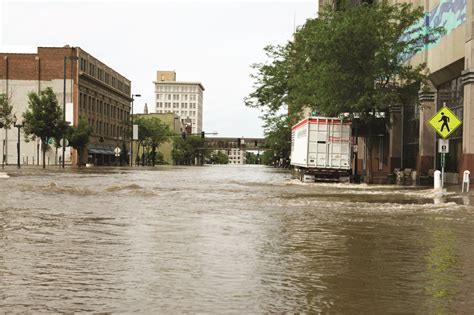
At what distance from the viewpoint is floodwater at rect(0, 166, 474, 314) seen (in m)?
6.66

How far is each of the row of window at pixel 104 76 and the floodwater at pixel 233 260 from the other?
290 feet

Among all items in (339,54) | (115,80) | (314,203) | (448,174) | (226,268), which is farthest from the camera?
(115,80)

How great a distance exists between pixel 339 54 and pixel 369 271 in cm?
2858

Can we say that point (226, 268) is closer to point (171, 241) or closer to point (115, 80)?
point (171, 241)

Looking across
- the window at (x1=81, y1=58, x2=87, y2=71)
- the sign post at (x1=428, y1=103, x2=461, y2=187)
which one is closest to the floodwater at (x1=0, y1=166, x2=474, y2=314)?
the sign post at (x1=428, y1=103, x2=461, y2=187)

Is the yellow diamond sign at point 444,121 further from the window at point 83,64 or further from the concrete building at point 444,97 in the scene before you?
the window at point 83,64

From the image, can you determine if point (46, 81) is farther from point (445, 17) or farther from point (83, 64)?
point (445, 17)

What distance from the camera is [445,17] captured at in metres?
37.6

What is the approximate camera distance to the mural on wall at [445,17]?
114 ft

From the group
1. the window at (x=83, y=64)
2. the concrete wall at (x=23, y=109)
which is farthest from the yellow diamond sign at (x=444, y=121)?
the window at (x=83, y=64)

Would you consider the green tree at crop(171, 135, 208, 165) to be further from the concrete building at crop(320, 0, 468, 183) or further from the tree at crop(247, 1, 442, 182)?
the tree at crop(247, 1, 442, 182)

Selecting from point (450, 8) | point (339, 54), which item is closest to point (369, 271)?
point (339, 54)

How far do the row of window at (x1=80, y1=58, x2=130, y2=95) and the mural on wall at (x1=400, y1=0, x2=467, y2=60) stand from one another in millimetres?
69369

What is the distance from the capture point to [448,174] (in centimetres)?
3866
